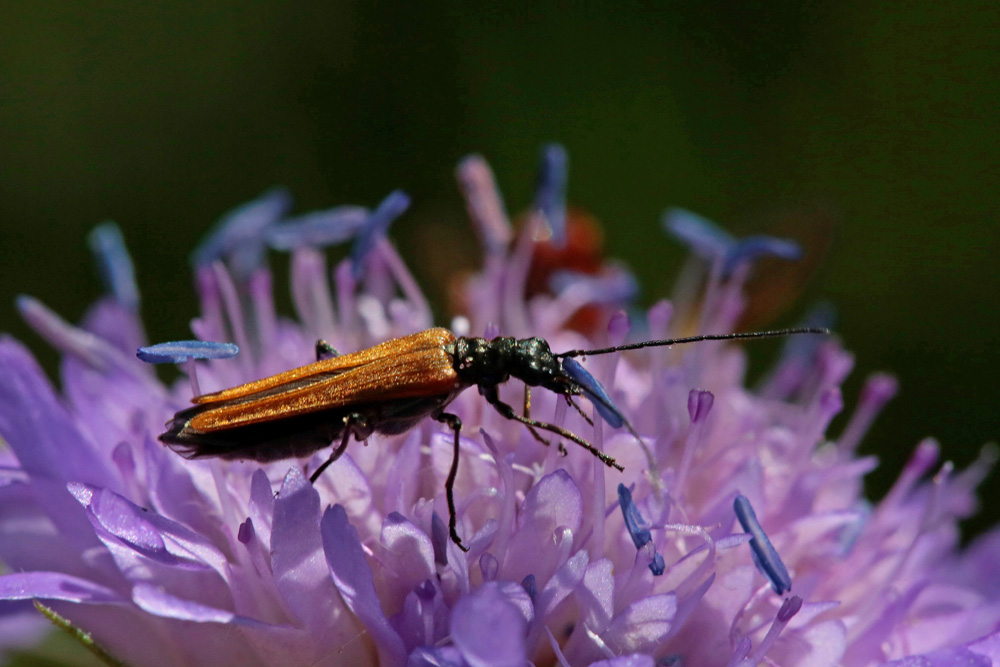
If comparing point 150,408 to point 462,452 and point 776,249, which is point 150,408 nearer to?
point 462,452

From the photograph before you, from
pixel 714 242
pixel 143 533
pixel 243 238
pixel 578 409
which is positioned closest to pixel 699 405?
pixel 578 409

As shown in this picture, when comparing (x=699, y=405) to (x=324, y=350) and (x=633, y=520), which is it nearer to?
(x=633, y=520)

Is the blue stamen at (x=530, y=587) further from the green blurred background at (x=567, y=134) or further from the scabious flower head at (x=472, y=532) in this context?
the green blurred background at (x=567, y=134)

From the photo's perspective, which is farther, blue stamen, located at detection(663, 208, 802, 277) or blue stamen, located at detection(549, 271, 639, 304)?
blue stamen, located at detection(549, 271, 639, 304)

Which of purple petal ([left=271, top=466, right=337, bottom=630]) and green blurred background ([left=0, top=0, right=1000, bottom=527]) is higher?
green blurred background ([left=0, top=0, right=1000, bottom=527])

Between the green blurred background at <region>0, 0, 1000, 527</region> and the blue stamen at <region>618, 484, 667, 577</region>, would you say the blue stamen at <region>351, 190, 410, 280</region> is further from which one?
the blue stamen at <region>618, 484, 667, 577</region>

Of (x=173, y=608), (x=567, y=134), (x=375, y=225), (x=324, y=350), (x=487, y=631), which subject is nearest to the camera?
(x=487, y=631)

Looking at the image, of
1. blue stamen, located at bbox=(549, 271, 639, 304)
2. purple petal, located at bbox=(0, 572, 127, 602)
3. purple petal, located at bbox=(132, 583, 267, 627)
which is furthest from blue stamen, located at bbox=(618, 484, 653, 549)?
blue stamen, located at bbox=(549, 271, 639, 304)
